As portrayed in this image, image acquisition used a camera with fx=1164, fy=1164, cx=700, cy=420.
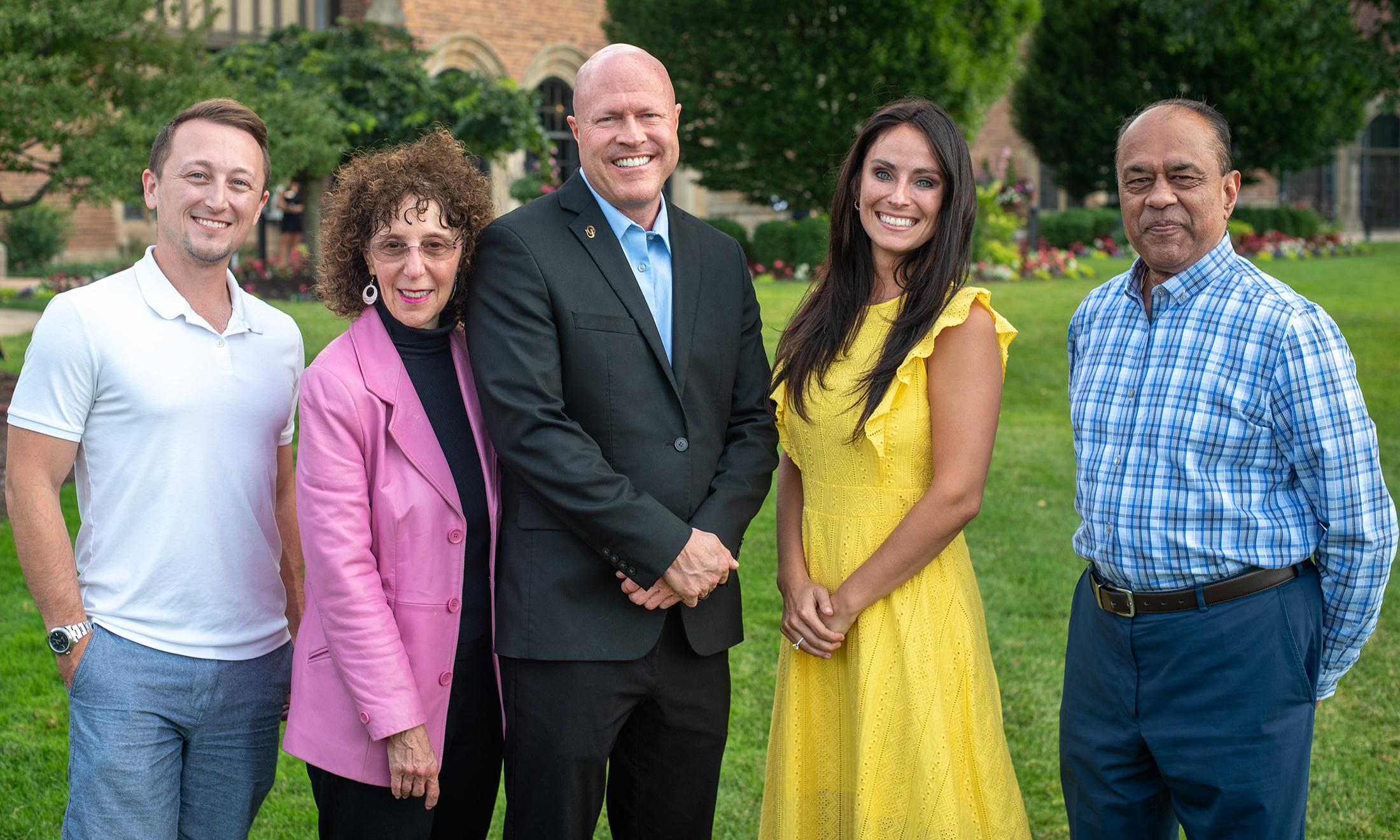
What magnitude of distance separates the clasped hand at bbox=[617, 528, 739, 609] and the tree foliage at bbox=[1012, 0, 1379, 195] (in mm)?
19738

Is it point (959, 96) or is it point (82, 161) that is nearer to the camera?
point (82, 161)

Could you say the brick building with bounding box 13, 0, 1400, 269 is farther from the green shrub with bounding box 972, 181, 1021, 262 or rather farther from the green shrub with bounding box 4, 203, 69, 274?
the green shrub with bounding box 972, 181, 1021, 262

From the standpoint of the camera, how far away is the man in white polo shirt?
2.36 metres

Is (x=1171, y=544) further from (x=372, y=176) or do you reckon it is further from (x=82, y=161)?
(x=82, y=161)

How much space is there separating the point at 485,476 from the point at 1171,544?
1.52m

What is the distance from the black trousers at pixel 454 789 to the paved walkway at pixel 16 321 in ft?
31.1

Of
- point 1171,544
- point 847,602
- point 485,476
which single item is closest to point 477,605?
point 485,476

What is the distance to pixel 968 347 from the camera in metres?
2.73

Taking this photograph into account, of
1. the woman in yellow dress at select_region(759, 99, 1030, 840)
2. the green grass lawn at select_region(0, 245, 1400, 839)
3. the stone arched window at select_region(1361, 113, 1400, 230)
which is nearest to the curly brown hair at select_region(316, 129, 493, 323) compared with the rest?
the woman in yellow dress at select_region(759, 99, 1030, 840)

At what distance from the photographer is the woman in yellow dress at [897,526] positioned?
8.96 ft

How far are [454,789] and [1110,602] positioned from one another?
62.1 inches

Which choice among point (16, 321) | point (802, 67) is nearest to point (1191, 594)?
point (16, 321)

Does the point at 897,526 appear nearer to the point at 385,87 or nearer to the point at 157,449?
the point at 157,449

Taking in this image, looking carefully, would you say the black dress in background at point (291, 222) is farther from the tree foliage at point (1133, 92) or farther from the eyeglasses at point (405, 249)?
the eyeglasses at point (405, 249)
